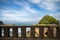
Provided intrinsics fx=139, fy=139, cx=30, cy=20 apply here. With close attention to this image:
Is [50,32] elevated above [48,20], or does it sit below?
below

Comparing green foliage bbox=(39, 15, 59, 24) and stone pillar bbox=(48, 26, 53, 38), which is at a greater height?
green foliage bbox=(39, 15, 59, 24)

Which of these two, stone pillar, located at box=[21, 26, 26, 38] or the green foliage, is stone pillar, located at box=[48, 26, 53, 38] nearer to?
stone pillar, located at box=[21, 26, 26, 38]

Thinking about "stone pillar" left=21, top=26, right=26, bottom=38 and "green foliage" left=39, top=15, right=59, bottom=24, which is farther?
"green foliage" left=39, top=15, right=59, bottom=24

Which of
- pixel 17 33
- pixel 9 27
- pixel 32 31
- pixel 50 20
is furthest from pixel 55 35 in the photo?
pixel 50 20

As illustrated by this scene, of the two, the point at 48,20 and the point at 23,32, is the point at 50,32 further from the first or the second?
the point at 48,20

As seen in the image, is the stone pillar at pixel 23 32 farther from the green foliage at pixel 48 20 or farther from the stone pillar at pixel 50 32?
the green foliage at pixel 48 20

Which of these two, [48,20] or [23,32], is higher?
[48,20]

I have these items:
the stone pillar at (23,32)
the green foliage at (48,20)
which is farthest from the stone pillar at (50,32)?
the green foliage at (48,20)

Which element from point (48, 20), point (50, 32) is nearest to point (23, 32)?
point (50, 32)

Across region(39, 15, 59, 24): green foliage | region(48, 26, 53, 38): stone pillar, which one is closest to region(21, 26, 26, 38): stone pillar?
region(48, 26, 53, 38): stone pillar

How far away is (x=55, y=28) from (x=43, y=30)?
36cm

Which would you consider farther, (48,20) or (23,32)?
(48,20)

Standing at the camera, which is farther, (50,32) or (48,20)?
(48,20)

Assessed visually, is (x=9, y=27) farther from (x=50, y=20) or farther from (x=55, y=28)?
(x=50, y=20)
